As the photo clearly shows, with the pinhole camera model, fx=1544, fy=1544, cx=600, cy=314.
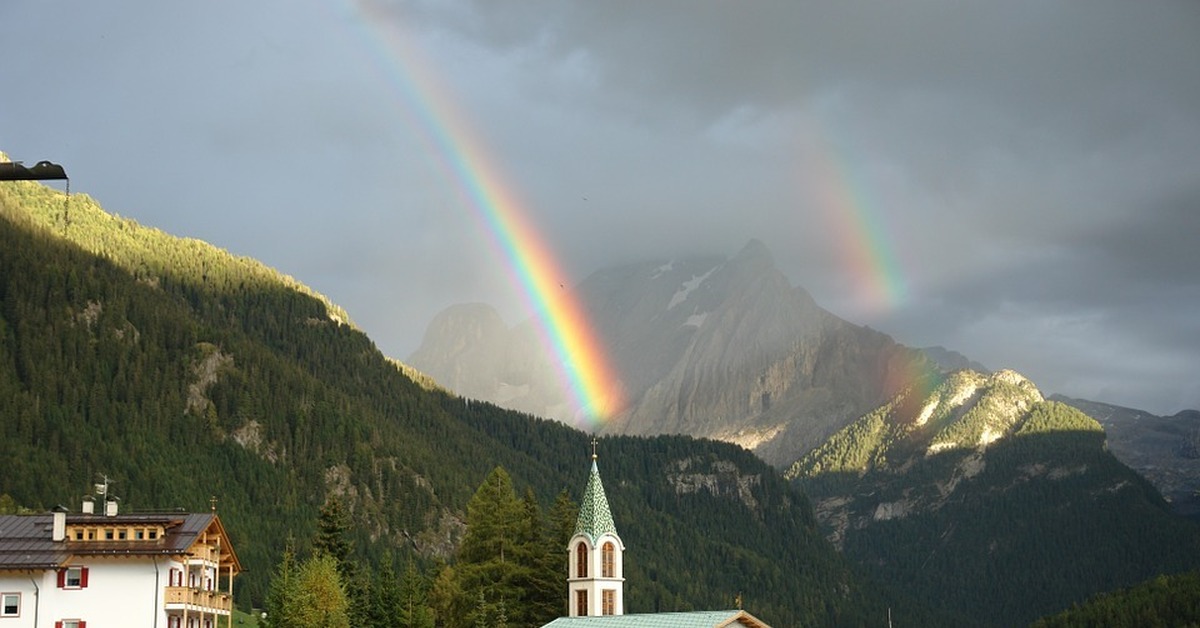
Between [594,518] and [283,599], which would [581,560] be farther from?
[283,599]

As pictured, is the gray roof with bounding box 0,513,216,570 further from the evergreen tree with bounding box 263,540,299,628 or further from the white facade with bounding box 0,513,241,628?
the evergreen tree with bounding box 263,540,299,628

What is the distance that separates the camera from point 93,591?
11138cm

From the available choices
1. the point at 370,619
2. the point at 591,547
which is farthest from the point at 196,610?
the point at 591,547

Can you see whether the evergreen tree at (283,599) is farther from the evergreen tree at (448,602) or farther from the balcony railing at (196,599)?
the evergreen tree at (448,602)

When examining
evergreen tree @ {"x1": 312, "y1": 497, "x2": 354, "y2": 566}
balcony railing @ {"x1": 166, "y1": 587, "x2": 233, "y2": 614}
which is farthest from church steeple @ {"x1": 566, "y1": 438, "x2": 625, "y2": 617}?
balcony railing @ {"x1": 166, "y1": 587, "x2": 233, "y2": 614}

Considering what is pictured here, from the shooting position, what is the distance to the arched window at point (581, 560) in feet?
468

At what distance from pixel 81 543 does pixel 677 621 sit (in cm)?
4393

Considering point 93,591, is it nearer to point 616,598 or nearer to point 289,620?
point 289,620

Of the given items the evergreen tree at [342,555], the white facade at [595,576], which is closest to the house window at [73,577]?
the evergreen tree at [342,555]

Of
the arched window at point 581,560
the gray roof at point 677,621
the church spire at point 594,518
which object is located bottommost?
the gray roof at point 677,621

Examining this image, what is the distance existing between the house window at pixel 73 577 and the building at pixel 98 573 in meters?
0.07

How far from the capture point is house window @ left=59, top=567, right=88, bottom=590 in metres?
111

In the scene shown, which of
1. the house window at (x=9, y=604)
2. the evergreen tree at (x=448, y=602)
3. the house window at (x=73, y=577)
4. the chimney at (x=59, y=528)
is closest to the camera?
the house window at (x=9, y=604)

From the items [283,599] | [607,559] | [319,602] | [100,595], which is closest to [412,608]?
[283,599]
